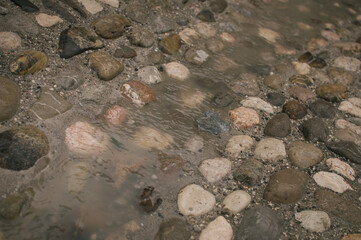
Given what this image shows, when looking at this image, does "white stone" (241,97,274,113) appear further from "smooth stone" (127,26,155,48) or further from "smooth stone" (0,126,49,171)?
"smooth stone" (0,126,49,171)

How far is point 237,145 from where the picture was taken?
228 centimetres

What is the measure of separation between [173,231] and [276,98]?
1503 mm

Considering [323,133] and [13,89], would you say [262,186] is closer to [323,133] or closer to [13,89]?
[323,133]

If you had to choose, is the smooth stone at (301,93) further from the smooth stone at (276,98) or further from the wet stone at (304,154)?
the wet stone at (304,154)

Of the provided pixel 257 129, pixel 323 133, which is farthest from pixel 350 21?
pixel 257 129

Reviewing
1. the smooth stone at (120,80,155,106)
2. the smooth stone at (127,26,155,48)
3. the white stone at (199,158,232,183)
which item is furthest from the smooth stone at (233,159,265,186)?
the smooth stone at (127,26,155,48)

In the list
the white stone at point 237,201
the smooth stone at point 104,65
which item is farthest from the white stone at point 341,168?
the smooth stone at point 104,65

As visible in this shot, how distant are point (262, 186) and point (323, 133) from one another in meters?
0.78

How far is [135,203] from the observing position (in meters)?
1.89

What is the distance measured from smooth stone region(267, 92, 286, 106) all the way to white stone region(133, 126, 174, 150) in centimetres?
99

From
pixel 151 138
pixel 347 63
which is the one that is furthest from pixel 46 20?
pixel 347 63

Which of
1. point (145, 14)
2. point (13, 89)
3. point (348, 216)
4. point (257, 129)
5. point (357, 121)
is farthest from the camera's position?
point (145, 14)

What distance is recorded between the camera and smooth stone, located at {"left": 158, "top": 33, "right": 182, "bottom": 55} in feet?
9.37

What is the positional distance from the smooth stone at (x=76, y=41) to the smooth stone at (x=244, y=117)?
1.24 m
